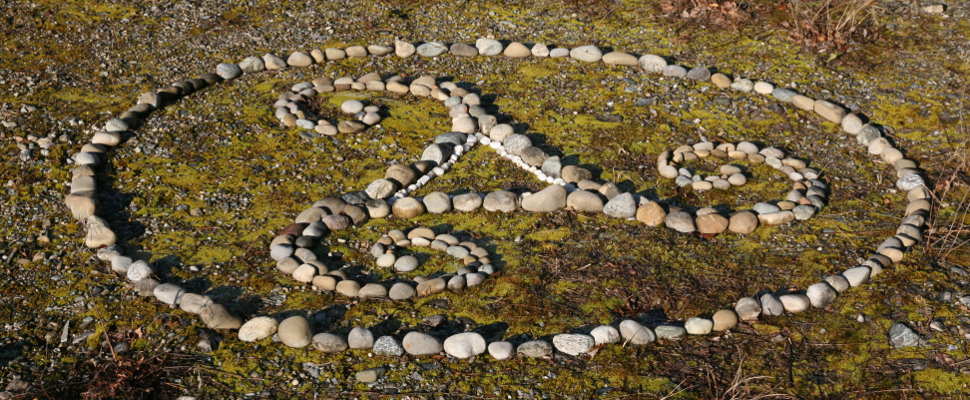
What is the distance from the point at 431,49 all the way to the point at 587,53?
1.44 metres

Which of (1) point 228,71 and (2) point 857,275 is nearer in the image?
(2) point 857,275

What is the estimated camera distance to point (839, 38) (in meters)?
7.99

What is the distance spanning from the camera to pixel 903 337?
4.74 m

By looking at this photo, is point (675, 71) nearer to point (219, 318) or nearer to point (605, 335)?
point (605, 335)

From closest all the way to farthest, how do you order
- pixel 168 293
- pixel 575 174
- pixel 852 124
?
pixel 168 293, pixel 575 174, pixel 852 124

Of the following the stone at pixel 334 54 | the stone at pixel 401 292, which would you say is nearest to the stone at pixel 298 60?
the stone at pixel 334 54

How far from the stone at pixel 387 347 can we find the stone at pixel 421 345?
0.04 metres

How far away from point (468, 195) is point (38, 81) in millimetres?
4074

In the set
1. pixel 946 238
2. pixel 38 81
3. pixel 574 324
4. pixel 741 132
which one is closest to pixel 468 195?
pixel 574 324

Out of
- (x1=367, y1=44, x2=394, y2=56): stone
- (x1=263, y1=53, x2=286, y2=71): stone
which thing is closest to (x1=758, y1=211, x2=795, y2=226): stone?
(x1=367, y1=44, x2=394, y2=56): stone

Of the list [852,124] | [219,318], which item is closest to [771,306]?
[852,124]

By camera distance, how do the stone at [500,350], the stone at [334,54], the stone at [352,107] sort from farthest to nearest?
1. the stone at [334,54]
2. the stone at [352,107]
3. the stone at [500,350]

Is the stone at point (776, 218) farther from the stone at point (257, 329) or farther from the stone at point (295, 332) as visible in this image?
the stone at point (257, 329)

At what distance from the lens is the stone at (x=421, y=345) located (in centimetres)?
469
